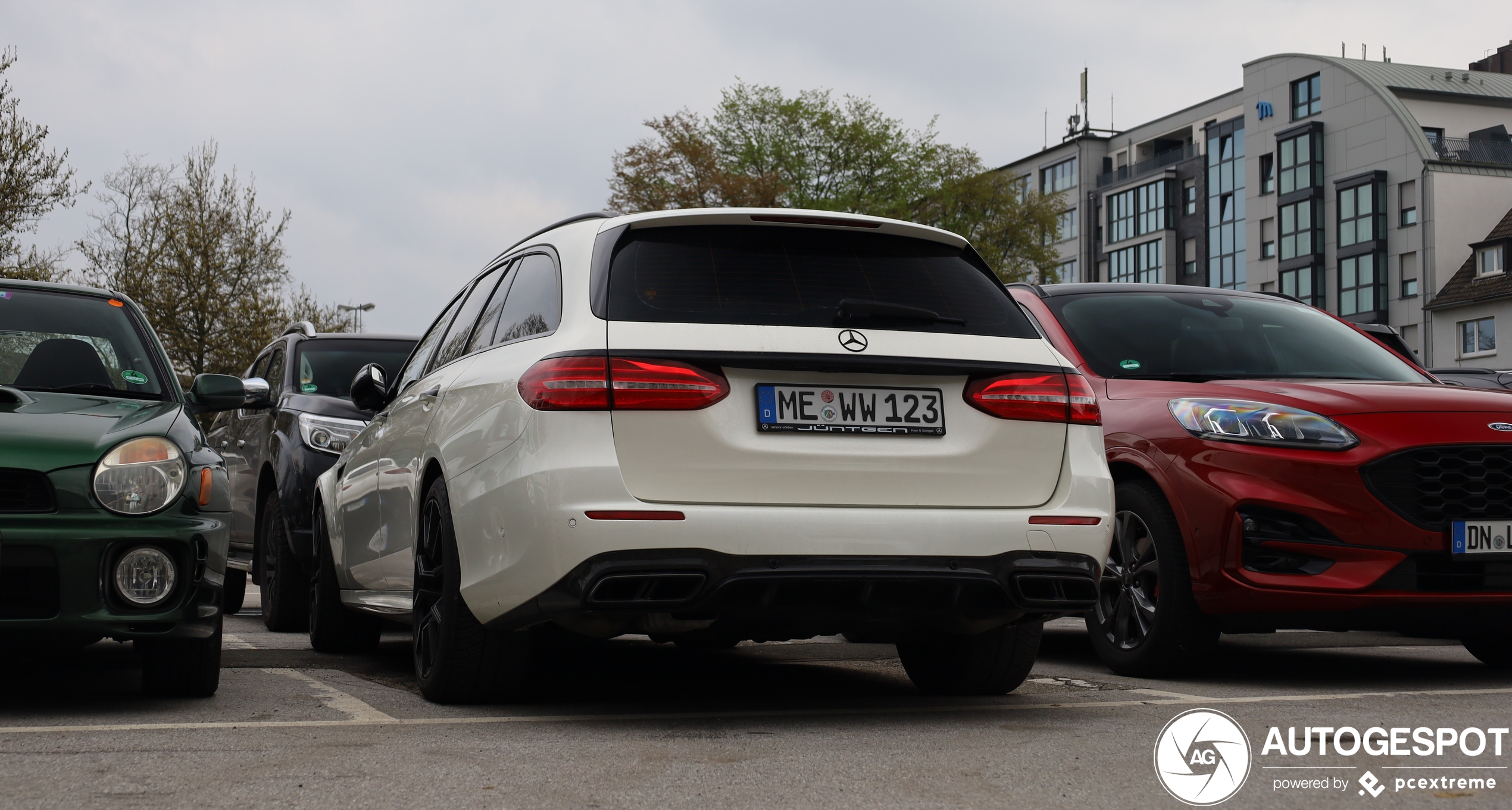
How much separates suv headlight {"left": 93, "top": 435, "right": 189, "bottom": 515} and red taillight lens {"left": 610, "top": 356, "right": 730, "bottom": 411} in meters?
1.65

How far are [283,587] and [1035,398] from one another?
5.37m

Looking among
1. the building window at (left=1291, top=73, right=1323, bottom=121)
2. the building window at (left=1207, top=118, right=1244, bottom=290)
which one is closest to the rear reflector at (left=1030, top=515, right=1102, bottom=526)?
the building window at (left=1291, top=73, right=1323, bottom=121)

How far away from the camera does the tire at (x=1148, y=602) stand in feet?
20.4

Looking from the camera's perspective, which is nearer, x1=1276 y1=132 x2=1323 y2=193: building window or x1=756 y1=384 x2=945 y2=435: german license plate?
x1=756 y1=384 x2=945 y2=435: german license plate

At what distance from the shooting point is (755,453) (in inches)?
179

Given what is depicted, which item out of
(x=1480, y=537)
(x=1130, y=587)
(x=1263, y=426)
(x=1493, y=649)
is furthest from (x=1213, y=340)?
(x=1493, y=649)

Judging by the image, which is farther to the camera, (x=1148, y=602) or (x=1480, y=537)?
(x=1148, y=602)

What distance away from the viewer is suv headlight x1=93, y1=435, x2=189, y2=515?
5031 mm

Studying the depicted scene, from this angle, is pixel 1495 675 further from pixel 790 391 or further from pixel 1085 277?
pixel 1085 277

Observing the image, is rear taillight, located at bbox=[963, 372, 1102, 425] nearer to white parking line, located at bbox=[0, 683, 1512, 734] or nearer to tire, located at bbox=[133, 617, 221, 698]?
white parking line, located at bbox=[0, 683, 1512, 734]

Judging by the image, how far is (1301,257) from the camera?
6544cm

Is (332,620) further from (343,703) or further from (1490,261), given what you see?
Result: (1490,261)

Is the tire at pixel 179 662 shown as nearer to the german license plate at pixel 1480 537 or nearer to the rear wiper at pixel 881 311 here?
the rear wiper at pixel 881 311

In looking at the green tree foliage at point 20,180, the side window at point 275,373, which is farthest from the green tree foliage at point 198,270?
the side window at point 275,373
